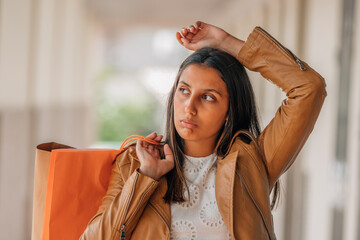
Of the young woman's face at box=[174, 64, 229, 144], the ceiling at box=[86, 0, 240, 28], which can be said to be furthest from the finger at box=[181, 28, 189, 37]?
the ceiling at box=[86, 0, 240, 28]

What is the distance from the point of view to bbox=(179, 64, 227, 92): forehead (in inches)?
57.6

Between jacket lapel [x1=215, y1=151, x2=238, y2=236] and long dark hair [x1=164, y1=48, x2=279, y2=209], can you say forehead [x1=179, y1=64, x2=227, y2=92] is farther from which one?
jacket lapel [x1=215, y1=151, x2=238, y2=236]

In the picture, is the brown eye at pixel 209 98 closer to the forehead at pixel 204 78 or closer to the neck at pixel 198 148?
the forehead at pixel 204 78

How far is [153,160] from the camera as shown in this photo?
4.72ft

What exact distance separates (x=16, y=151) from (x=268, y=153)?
2.81 metres

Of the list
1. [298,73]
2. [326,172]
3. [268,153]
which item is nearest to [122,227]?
[268,153]

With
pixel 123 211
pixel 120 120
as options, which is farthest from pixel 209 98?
pixel 120 120

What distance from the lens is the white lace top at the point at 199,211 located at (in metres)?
1.42

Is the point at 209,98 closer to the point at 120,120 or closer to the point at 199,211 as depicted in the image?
the point at 199,211

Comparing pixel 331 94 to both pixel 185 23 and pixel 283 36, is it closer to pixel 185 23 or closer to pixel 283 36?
pixel 283 36

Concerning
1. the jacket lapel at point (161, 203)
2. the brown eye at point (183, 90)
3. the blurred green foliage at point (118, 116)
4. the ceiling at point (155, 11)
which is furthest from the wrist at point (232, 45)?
the blurred green foliage at point (118, 116)

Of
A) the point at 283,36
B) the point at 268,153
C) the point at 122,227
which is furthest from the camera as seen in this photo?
the point at 283,36

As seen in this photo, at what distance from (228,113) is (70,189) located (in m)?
0.63

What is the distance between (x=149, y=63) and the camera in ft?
47.7
